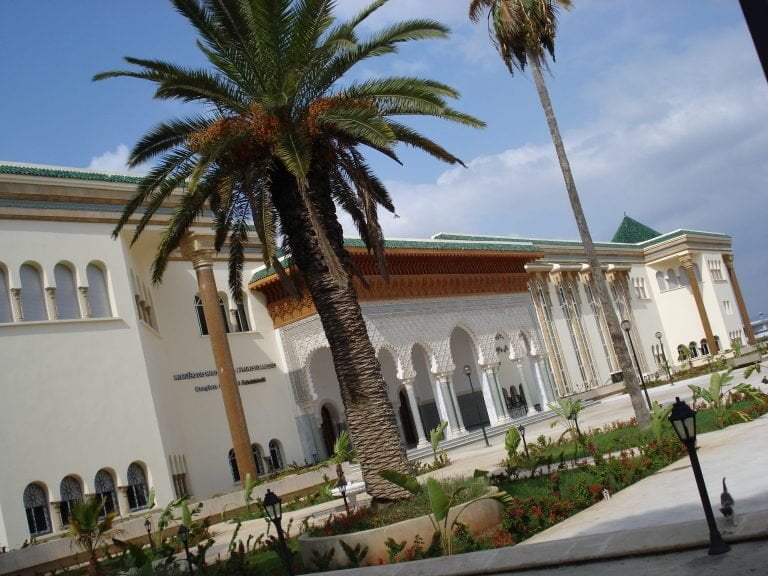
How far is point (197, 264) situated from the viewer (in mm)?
22844

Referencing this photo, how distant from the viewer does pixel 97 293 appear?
2106cm

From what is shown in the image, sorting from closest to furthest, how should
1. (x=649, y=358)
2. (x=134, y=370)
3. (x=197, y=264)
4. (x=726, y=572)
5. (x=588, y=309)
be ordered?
1. (x=726, y=572)
2. (x=134, y=370)
3. (x=197, y=264)
4. (x=588, y=309)
5. (x=649, y=358)

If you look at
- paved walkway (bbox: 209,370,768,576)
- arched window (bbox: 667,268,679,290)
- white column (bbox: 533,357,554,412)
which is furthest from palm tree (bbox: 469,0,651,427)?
arched window (bbox: 667,268,679,290)

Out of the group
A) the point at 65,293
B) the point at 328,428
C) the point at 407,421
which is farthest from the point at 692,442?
the point at 407,421

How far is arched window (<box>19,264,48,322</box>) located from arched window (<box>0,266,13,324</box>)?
1.03 ft

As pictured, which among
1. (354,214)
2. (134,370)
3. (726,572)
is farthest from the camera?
(134,370)

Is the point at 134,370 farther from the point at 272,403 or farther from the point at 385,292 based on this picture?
the point at 385,292

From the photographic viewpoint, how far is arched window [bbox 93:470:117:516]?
63.5 ft

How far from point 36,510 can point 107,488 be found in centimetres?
181

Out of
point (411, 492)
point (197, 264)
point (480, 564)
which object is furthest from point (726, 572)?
point (197, 264)

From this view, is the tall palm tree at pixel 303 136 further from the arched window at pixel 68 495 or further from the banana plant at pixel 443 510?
the arched window at pixel 68 495

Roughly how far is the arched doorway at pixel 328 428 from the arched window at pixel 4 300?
12.1 m

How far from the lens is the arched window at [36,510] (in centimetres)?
1786

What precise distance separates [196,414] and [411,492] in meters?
14.5
